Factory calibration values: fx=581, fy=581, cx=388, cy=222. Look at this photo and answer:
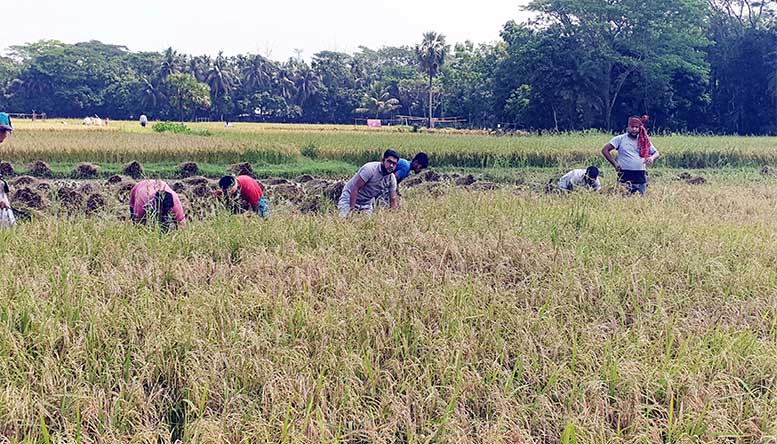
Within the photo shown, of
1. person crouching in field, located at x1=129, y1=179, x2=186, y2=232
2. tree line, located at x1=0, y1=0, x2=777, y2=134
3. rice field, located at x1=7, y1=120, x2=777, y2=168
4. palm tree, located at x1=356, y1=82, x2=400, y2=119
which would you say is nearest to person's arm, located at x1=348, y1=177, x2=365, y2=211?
person crouching in field, located at x1=129, y1=179, x2=186, y2=232

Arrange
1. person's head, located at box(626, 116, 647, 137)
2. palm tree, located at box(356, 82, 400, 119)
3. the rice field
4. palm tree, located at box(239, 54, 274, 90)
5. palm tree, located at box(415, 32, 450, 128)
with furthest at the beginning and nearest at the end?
palm tree, located at box(239, 54, 274, 90) → palm tree, located at box(356, 82, 400, 119) → palm tree, located at box(415, 32, 450, 128) → the rice field → person's head, located at box(626, 116, 647, 137)

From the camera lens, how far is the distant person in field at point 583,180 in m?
7.00

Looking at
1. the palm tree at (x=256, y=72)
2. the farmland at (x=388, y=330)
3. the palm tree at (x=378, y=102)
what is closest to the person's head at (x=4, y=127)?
the farmland at (x=388, y=330)

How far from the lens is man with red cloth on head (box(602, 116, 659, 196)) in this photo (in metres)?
7.23

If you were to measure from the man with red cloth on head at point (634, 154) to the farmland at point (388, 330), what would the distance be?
229 cm

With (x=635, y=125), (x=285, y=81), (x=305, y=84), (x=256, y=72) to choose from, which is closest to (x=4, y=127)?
(x=635, y=125)

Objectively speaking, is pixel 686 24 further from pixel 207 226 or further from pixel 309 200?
pixel 207 226

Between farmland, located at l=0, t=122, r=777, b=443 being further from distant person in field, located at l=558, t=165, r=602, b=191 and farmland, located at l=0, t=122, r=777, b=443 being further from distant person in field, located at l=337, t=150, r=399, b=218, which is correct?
distant person in field, located at l=558, t=165, r=602, b=191

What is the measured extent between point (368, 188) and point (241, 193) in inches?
49.3

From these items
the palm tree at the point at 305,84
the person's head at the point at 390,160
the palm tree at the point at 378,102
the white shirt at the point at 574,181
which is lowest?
the white shirt at the point at 574,181

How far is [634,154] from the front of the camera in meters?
7.25

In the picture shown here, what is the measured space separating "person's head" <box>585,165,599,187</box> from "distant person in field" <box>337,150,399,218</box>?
Answer: 8.57ft

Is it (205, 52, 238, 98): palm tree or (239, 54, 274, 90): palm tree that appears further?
(239, 54, 274, 90): palm tree

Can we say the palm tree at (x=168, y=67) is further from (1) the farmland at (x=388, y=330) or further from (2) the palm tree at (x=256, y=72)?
(1) the farmland at (x=388, y=330)
